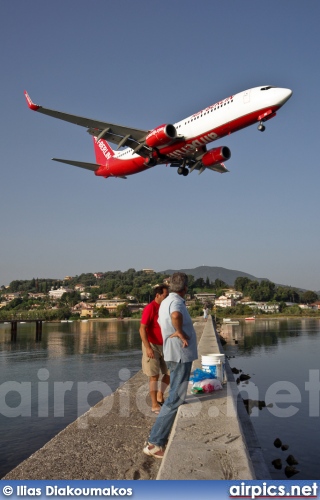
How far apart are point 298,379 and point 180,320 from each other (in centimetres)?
2192

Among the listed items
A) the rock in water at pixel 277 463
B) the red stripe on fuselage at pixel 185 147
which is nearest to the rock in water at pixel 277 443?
the rock in water at pixel 277 463

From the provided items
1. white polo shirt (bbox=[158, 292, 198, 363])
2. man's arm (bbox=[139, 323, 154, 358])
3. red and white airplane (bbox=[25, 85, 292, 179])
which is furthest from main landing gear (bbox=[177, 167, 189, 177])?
white polo shirt (bbox=[158, 292, 198, 363])

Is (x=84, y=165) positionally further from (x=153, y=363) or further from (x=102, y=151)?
(x=153, y=363)

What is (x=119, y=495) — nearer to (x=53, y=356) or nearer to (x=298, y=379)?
(x=298, y=379)

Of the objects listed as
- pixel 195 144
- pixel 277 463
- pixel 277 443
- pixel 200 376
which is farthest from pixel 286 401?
pixel 195 144

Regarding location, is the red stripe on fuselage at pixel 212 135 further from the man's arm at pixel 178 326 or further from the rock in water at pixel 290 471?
the man's arm at pixel 178 326

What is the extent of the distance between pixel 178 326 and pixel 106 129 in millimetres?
22332

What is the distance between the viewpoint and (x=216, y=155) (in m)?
26.5

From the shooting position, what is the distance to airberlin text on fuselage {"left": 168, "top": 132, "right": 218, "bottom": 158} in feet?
80.6

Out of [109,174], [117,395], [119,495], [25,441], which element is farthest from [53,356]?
[119,495]

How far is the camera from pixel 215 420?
588 cm

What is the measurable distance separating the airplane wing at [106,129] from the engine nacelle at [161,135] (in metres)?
1.72

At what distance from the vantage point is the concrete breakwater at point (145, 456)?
4414 mm

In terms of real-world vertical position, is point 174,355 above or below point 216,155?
below
